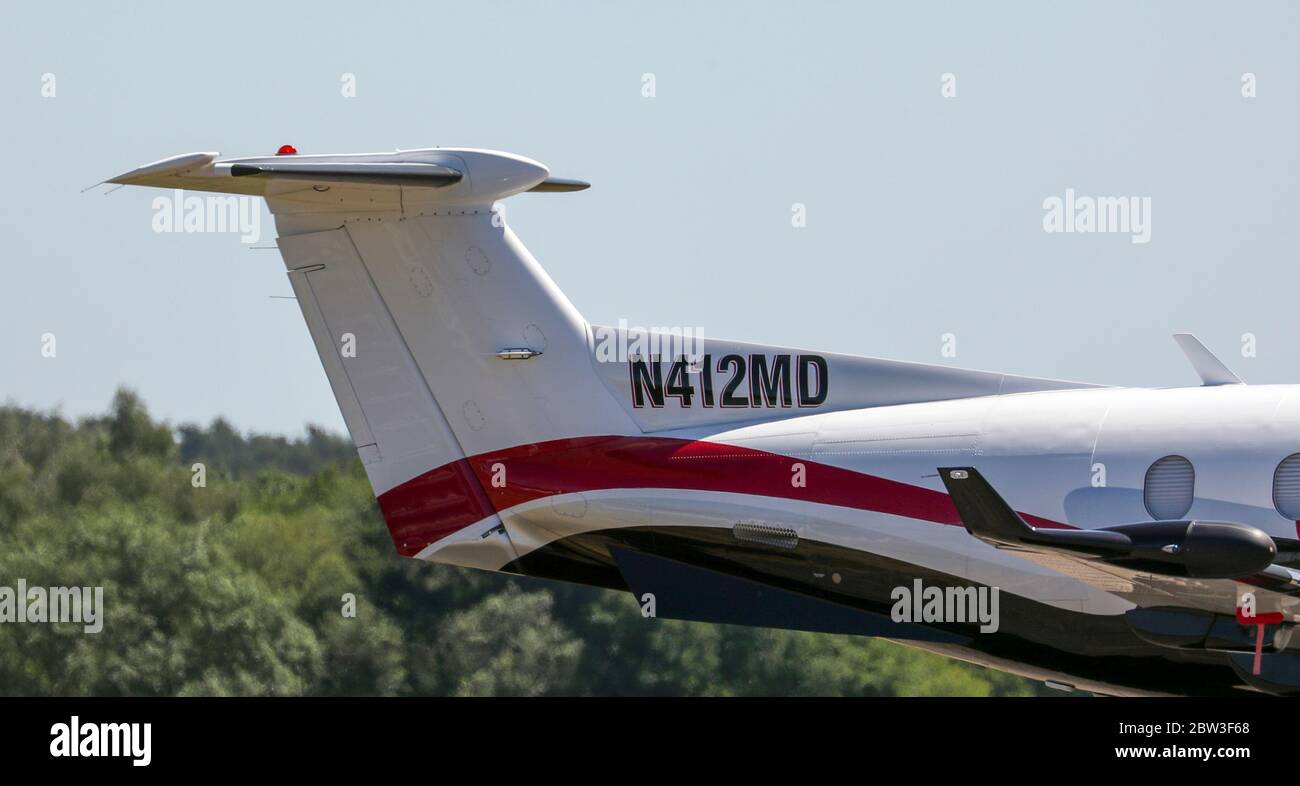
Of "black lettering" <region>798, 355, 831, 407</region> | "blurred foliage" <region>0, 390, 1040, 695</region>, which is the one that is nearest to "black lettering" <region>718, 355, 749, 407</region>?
"black lettering" <region>798, 355, 831, 407</region>

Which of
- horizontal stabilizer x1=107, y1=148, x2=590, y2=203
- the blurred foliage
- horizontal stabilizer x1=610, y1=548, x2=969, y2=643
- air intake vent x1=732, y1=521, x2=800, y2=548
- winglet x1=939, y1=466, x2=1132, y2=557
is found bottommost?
the blurred foliage

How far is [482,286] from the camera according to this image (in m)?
13.5

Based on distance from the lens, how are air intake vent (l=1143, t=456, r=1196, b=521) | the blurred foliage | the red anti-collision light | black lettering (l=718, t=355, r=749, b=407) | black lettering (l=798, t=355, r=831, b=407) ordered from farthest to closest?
the blurred foliage → black lettering (l=718, t=355, r=749, b=407) → black lettering (l=798, t=355, r=831, b=407) → air intake vent (l=1143, t=456, r=1196, b=521) → the red anti-collision light

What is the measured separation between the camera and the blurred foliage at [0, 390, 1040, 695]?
35.0 metres

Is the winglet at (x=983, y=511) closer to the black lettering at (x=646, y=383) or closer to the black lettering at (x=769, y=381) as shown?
the black lettering at (x=769, y=381)

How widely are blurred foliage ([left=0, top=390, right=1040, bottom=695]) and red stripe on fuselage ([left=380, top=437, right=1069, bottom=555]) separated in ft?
74.5

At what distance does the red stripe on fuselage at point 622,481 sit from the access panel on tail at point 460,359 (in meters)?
0.02

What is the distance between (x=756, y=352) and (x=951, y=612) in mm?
2499

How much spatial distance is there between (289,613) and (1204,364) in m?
27.7

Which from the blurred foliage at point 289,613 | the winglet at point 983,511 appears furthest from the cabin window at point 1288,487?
the blurred foliage at point 289,613

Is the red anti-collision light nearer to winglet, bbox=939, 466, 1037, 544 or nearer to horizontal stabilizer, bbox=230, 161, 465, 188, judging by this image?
winglet, bbox=939, 466, 1037, 544

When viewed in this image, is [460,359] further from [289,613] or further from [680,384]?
[289,613]
